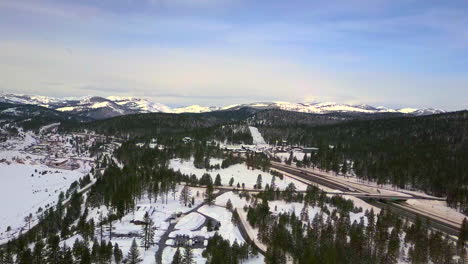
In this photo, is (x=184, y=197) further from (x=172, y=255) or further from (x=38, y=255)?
(x=38, y=255)

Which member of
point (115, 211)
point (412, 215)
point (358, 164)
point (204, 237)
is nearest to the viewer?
point (204, 237)

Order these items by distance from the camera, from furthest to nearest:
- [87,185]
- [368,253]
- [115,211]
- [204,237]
A: 1. [87,185]
2. [115,211]
3. [204,237]
4. [368,253]

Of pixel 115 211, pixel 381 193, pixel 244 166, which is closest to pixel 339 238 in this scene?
pixel 115 211

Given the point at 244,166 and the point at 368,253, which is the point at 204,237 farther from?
the point at 244,166

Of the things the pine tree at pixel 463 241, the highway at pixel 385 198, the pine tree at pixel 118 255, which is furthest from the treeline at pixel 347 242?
the pine tree at pixel 118 255

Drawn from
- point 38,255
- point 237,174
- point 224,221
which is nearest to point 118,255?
point 38,255

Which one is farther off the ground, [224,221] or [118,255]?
[118,255]
